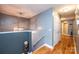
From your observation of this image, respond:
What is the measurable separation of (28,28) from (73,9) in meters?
0.72

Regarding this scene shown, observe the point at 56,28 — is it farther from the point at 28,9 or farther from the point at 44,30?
the point at 28,9

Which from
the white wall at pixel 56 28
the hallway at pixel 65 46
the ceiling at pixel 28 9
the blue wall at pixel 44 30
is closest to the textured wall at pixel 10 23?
the ceiling at pixel 28 9

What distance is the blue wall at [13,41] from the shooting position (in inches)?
67.1

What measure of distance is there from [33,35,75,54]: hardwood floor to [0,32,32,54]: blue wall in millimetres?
245

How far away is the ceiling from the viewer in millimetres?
1708

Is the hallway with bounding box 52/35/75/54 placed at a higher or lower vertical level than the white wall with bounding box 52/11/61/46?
lower

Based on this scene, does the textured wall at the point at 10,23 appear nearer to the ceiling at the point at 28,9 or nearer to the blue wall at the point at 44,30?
the ceiling at the point at 28,9

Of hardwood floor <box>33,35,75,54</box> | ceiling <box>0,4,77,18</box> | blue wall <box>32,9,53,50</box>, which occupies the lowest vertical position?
hardwood floor <box>33,35,75,54</box>

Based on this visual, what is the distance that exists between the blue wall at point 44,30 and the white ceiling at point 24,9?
0.07 meters

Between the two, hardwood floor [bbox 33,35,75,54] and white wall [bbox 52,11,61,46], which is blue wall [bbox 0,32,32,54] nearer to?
hardwood floor [bbox 33,35,75,54]

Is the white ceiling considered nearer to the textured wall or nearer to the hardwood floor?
the textured wall

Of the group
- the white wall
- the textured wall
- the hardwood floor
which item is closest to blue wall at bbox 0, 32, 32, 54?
the textured wall
